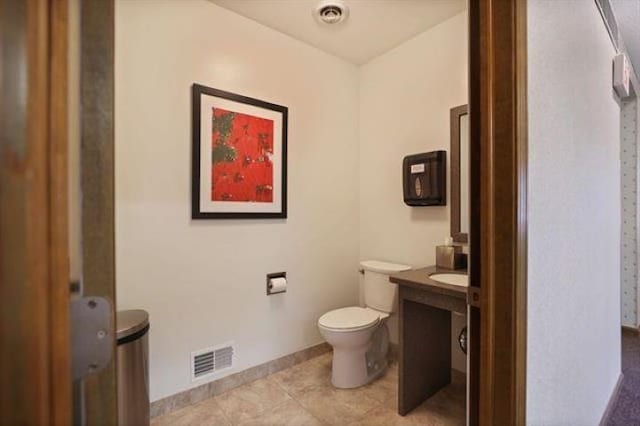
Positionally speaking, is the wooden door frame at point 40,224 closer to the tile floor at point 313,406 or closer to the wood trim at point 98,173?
the wood trim at point 98,173

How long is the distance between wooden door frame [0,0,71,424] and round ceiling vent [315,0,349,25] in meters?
1.95

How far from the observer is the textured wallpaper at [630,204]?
118 inches

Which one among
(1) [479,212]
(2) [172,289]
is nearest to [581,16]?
(1) [479,212]

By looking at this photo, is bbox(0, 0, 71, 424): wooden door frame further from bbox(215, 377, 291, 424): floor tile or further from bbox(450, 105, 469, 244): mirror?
bbox(450, 105, 469, 244): mirror

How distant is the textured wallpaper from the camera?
9.87 feet

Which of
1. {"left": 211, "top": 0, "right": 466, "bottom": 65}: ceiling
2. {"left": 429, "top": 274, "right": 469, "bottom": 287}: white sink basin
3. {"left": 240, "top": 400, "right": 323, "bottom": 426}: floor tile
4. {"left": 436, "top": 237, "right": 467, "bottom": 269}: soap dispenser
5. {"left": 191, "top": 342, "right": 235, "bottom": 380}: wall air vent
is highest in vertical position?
{"left": 211, "top": 0, "right": 466, "bottom": 65}: ceiling

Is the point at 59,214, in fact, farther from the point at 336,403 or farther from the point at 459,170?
the point at 459,170

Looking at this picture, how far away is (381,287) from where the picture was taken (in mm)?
2320

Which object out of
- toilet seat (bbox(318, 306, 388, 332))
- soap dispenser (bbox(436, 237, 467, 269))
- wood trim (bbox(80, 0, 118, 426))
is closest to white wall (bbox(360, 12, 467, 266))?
soap dispenser (bbox(436, 237, 467, 269))

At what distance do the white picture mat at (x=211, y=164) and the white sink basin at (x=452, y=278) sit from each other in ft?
3.79

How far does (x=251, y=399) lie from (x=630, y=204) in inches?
147

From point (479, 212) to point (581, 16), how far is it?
1246 millimetres

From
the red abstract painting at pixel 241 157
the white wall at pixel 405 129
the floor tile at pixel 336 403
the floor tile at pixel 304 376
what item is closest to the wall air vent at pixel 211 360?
the floor tile at pixel 304 376

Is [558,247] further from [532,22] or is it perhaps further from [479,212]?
[532,22]
